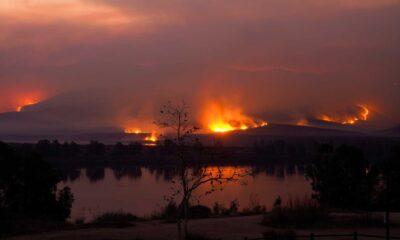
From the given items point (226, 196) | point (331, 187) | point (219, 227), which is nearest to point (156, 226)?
point (219, 227)

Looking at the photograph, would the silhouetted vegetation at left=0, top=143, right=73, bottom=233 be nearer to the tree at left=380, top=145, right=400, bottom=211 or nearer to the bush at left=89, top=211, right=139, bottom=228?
the bush at left=89, top=211, right=139, bottom=228

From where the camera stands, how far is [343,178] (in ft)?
91.0

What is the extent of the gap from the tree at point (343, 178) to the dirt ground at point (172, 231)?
964cm

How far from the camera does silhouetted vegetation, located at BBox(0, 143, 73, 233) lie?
869 inches

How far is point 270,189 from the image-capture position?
39906 millimetres

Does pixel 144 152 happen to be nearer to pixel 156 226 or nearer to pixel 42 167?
pixel 42 167

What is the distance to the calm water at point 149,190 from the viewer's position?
30.6 meters

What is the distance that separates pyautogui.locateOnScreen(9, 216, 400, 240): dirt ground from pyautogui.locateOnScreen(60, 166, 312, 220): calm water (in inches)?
125

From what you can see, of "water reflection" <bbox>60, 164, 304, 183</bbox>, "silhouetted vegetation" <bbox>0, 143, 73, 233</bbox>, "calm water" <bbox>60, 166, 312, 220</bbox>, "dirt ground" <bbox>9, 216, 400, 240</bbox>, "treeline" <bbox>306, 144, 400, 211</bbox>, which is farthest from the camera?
"water reflection" <bbox>60, 164, 304, 183</bbox>

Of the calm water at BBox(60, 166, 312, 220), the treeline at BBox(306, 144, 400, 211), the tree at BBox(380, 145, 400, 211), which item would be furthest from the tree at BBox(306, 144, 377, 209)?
the calm water at BBox(60, 166, 312, 220)

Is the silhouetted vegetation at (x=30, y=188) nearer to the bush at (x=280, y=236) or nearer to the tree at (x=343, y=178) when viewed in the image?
the bush at (x=280, y=236)

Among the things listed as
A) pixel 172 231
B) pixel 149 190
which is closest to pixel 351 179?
pixel 172 231

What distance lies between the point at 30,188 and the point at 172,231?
28.3 ft

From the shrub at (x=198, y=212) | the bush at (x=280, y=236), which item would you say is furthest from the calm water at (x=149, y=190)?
the bush at (x=280, y=236)
